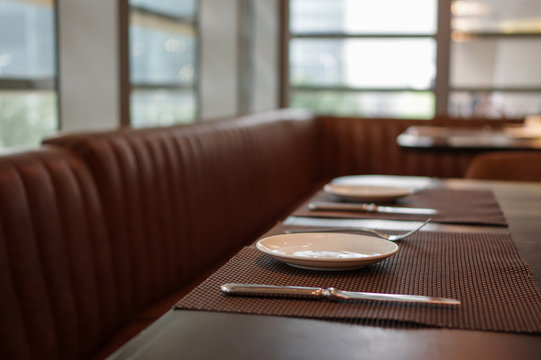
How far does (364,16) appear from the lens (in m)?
6.18

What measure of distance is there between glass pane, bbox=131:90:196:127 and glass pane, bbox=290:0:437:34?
1743 mm

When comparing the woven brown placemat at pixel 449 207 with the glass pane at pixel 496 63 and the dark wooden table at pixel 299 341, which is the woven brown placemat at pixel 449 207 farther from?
the glass pane at pixel 496 63

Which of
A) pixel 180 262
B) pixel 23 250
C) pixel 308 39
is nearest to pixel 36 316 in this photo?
pixel 23 250

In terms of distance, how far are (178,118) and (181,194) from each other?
2.49m

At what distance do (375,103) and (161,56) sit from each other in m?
2.54

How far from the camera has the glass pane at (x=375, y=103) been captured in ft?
20.2

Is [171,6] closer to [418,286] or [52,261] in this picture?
[52,261]

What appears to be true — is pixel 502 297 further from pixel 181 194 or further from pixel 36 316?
pixel 181 194

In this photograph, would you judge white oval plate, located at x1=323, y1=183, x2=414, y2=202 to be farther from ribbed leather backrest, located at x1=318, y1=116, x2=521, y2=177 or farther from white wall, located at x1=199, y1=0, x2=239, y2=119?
white wall, located at x1=199, y1=0, x2=239, y2=119

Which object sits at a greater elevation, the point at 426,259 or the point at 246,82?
the point at 246,82

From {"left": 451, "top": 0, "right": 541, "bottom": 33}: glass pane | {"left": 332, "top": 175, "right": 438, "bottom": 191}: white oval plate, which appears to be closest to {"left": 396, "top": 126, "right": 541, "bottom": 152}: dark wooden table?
{"left": 332, "top": 175, "right": 438, "bottom": 191}: white oval plate

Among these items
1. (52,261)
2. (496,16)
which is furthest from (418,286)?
(496,16)

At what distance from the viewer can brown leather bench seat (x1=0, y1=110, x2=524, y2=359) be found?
150cm

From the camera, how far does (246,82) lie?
586 centimetres
